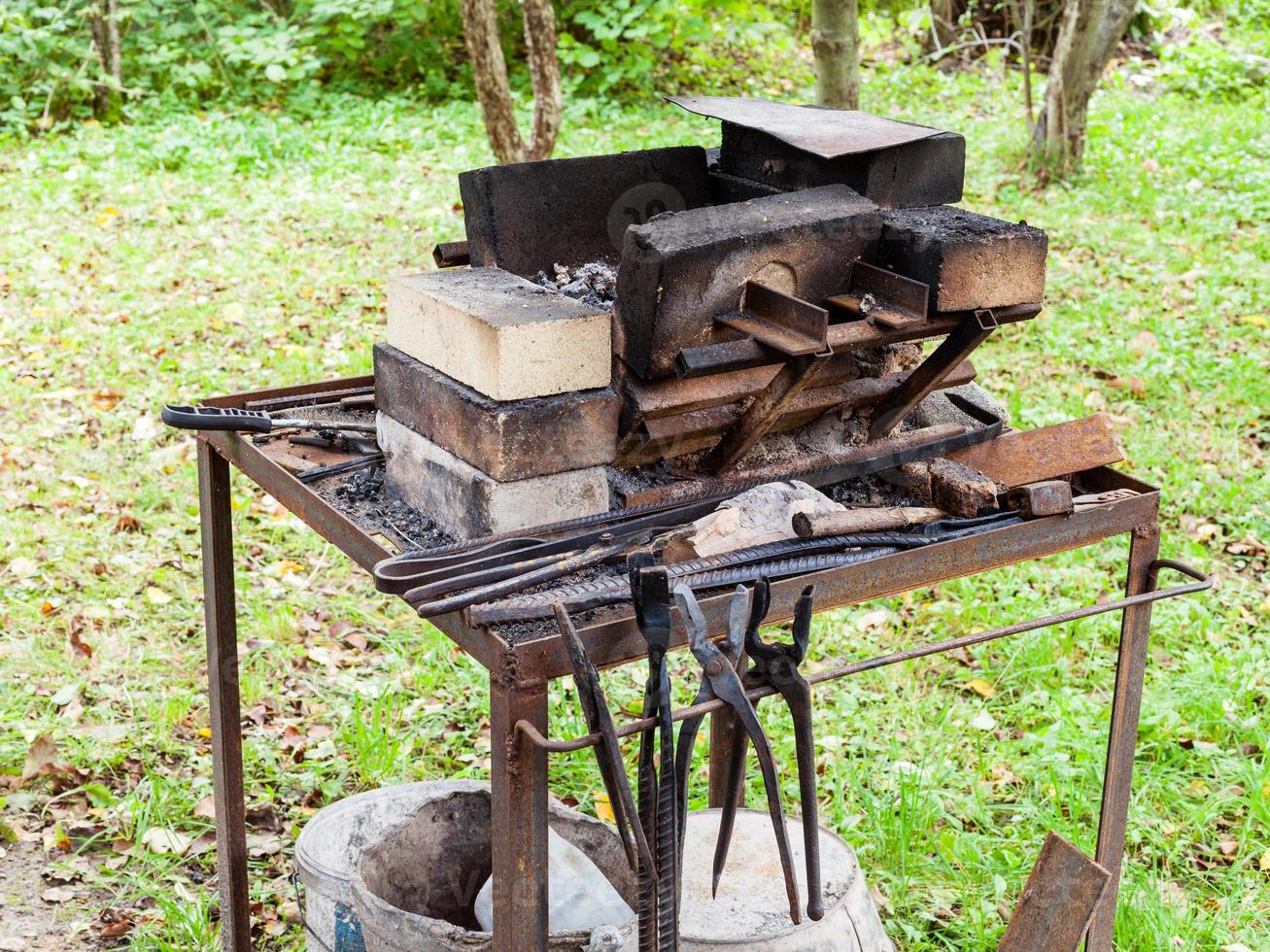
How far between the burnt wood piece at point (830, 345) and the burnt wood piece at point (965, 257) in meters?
0.04

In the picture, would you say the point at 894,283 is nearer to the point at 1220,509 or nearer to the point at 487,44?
the point at 1220,509

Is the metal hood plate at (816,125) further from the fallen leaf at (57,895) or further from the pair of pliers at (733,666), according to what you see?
the fallen leaf at (57,895)

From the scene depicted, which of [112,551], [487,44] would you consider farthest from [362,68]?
[112,551]

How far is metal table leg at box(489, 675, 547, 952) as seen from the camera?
5.90 feet

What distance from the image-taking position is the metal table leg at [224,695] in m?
2.73

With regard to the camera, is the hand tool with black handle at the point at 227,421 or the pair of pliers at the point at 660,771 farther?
the hand tool with black handle at the point at 227,421

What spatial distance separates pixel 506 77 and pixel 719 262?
4286 mm

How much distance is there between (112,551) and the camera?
4508 mm

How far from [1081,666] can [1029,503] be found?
74.4 inches

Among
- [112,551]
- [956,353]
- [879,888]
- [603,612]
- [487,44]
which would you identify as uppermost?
[487,44]

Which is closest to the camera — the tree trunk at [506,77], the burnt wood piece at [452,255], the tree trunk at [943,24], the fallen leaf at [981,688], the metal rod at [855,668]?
the metal rod at [855,668]

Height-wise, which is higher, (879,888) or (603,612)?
(603,612)

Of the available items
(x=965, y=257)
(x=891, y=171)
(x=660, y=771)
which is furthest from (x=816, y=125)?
(x=660, y=771)

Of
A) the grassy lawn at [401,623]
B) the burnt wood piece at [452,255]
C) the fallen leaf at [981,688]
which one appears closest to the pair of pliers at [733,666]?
the burnt wood piece at [452,255]
